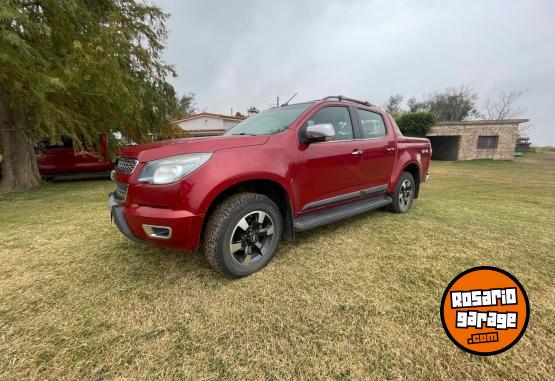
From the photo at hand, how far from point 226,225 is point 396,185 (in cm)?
298

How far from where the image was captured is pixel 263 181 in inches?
96.8

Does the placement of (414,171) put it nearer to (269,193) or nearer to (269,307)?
(269,193)

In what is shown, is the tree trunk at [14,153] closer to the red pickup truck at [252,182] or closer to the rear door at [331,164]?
the red pickup truck at [252,182]

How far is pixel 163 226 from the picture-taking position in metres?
1.98

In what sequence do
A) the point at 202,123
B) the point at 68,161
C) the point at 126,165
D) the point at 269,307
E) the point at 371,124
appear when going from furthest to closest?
1. the point at 202,123
2. the point at 68,161
3. the point at 371,124
4. the point at 126,165
5. the point at 269,307

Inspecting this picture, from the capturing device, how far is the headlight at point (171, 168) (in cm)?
201

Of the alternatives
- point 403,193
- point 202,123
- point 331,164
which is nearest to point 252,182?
point 331,164

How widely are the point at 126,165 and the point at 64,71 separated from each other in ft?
16.0

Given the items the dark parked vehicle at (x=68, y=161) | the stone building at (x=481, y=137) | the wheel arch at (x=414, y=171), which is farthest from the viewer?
the stone building at (x=481, y=137)

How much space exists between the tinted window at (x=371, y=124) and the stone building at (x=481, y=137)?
17.8 metres

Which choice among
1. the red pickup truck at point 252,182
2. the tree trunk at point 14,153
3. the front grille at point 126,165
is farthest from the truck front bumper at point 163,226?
the tree trunk at point 14,153

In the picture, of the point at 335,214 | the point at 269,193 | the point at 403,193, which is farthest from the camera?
the point at 403,193

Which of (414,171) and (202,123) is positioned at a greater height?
(202,123)

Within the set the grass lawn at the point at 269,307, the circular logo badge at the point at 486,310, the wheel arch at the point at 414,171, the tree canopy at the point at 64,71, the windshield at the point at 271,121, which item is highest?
the tree canopy at the point at 64,71
